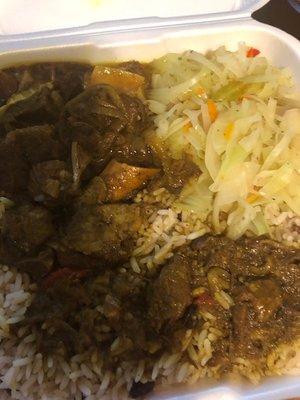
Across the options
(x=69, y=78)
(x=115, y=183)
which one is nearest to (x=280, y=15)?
(x=69, y=78)

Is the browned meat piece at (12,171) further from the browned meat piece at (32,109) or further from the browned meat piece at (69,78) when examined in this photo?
the browned meat piece at (69,78)

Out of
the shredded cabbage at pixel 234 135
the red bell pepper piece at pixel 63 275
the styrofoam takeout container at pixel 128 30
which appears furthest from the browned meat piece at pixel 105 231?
the styrofoam takeout container at pixel 128 30

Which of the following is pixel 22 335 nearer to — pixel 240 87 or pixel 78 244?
pixel 78 244

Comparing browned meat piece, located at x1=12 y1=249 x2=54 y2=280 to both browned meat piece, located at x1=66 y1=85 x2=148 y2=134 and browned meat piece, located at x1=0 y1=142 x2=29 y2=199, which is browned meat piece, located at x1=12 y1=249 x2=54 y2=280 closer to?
browned meat piece, located at x1=0 y1=142 x2=29 y2=199

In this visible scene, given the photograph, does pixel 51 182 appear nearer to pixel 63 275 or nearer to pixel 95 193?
pixel 95 193

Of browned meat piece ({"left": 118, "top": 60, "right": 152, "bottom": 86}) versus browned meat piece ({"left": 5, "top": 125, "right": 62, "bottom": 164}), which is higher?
browned meat piece ({"left": 118, "top": 60, "right": 152, "bottom": 86})

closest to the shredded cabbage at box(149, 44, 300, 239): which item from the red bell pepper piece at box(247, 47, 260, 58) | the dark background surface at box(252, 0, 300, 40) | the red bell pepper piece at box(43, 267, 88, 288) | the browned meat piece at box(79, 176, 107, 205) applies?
the red bell pepper piece at box(247, 47, 260, 58)

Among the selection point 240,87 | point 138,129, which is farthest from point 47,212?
point 240,87
